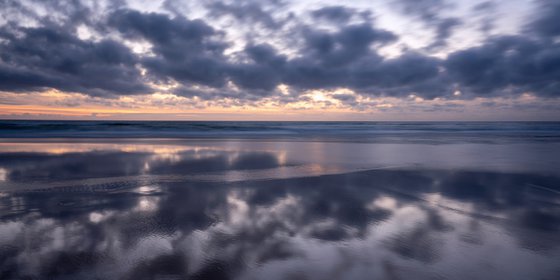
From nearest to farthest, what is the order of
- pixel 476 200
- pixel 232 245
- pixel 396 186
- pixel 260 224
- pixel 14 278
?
pixel 14 278, pixel 232 245, pixel 260 224, pixel 476 200, pixel 396 186

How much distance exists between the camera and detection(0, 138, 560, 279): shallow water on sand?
287cm

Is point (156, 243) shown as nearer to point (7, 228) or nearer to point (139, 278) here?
point (139, 278)

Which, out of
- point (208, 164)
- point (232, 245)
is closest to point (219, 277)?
point (232, 245)

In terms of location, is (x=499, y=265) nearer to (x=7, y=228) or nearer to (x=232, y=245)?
(x=232, y=245)

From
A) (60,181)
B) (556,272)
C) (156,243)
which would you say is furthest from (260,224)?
(60,181)

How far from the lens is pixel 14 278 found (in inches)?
104

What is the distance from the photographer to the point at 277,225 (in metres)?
3.98

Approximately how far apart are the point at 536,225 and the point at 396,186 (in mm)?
2456

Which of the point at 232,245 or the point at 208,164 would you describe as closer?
the point at 232,245

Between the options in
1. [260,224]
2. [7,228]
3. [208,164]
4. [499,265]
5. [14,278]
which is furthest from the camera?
[208,164]

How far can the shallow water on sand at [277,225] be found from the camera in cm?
287

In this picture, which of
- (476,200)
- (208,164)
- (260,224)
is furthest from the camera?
(208,164)

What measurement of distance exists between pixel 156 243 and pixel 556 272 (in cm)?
378

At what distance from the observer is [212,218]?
4.23 metres
